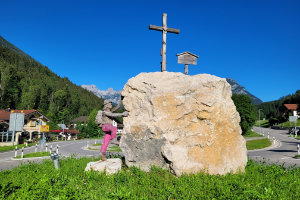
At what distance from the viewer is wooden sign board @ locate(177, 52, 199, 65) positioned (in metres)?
11.2

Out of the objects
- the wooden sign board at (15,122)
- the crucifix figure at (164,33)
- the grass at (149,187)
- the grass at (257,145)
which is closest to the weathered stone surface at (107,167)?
the grass at (149,187)

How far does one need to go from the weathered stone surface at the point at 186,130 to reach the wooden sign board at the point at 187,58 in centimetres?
363

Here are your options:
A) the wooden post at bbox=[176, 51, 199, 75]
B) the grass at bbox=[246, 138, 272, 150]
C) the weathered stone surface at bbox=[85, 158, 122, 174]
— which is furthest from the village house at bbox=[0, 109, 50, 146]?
the grass at bbox=[246, 138, 272, 150]

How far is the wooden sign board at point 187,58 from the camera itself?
11.2 meters

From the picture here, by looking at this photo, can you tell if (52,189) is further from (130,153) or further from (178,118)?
(178,118)

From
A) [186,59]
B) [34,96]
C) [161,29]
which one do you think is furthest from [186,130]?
[34,96]

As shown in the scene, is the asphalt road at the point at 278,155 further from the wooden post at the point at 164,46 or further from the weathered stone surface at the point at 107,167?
the weathered stone surface at the point at 107,167

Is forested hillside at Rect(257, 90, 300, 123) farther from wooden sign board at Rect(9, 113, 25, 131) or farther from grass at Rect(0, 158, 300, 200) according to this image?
wooden sign board at Rect(9, 113, 25, 131)

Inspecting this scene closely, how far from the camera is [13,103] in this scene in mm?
66000

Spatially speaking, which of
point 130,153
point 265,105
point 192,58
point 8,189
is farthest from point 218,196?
point 265,105

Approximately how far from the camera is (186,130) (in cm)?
719

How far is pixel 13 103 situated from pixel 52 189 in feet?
244

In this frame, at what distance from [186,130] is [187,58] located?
17.5ft

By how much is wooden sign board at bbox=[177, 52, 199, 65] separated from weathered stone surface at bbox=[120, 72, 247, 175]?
3.63m
